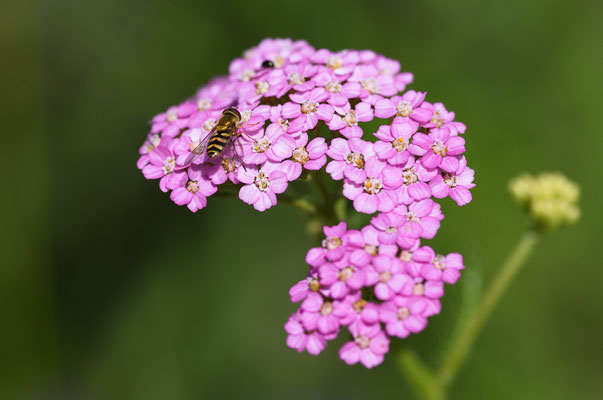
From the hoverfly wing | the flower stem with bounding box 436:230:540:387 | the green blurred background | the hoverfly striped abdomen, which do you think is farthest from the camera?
the green blurred background

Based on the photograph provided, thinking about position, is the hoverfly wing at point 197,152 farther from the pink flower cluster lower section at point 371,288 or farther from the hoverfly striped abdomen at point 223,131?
the pink flower cluster lower section at point 371,288

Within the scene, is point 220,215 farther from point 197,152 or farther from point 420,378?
point 420,378

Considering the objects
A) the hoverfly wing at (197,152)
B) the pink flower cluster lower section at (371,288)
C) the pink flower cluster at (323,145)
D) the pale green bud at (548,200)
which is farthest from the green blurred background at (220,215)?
the hoverfly wing at (197,152)

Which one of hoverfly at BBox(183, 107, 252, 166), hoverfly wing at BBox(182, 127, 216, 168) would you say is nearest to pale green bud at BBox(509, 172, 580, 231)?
hoverfly at BBox(183, 107, 252, 166)

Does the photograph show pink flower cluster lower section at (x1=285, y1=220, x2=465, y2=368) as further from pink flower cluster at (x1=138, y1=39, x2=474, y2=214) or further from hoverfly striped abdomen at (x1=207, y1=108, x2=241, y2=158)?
hoverfly striped abdomen at (x1=207, y1=108, x2=241, y2=158)

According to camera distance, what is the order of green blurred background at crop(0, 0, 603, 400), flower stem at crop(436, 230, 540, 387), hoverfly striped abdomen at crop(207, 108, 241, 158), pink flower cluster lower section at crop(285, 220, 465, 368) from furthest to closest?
green blurred background at crop(0, 0, 603, 400)
flower stem at crop(436, 230, 540, 387)
hoverfly striped abdomen at crop(207, 108, 241, 158)
pink flower cluster lower section at crop(285, 220, 465, 368)

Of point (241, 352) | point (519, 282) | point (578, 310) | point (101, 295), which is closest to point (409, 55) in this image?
point (519, 282)

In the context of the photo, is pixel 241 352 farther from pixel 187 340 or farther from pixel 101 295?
pixel 101 295
